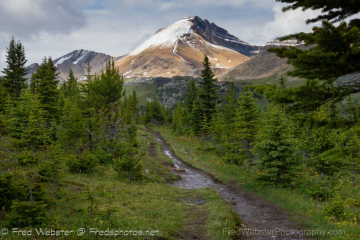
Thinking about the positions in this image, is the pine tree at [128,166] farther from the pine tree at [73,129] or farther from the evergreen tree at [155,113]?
the evergreen tree at [155,113]

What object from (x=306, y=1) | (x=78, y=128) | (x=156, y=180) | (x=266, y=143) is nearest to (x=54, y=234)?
(x=306, y=1)

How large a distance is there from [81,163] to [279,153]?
14.6 meters

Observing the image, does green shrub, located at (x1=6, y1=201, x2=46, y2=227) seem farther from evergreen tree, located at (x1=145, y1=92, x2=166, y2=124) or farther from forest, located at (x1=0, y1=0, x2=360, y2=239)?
evergreen tree, located at (x1=145, y1=92, x2=166, y2=124)

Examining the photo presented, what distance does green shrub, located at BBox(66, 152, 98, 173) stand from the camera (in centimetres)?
1638

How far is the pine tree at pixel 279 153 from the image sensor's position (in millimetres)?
15883

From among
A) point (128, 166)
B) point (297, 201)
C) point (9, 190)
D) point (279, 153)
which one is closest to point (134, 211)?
point (9, 190)

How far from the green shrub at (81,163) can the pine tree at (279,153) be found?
12.9m

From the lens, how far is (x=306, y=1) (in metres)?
4.43

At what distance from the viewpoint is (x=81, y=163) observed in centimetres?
1672

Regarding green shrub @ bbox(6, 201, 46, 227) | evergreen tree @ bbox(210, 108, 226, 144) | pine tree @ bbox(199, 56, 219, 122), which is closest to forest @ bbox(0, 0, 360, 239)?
green shrub @ bbox(6, 201, 46, 227)

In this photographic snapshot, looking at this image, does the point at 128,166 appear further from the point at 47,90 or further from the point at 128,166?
the point at 47,90

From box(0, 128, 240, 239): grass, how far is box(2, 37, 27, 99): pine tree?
107ft

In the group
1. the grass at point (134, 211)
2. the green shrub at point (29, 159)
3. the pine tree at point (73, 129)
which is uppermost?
the pine tree at point (73, 129)

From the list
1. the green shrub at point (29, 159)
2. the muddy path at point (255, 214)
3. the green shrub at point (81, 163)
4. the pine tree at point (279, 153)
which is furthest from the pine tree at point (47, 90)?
the pine tree at point (279, 153)
